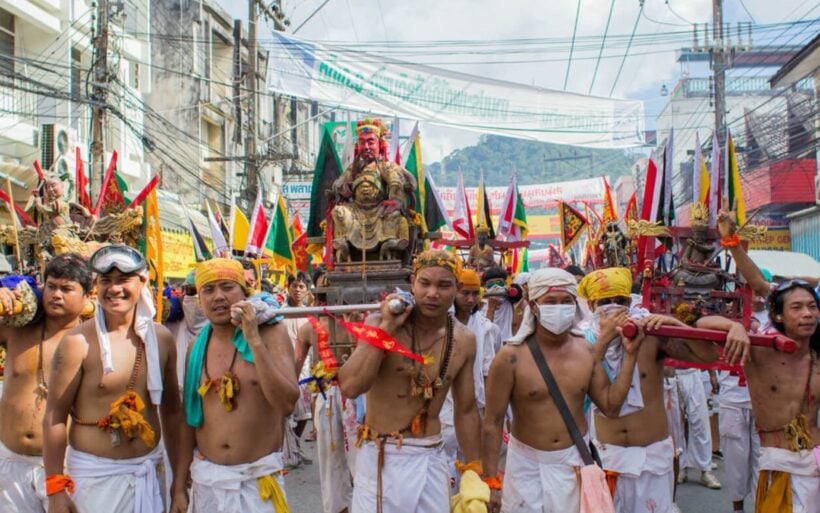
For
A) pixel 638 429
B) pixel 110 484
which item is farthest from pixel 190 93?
pixel 110 484

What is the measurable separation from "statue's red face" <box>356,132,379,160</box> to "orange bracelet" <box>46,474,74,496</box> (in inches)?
190

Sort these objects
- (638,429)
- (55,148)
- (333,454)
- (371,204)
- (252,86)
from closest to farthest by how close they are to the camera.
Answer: (638,429), (333,454), (371,204), (55,148), (252,86)

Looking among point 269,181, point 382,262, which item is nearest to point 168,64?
point 269,181

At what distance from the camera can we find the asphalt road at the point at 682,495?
7.94m

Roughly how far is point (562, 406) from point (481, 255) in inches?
304

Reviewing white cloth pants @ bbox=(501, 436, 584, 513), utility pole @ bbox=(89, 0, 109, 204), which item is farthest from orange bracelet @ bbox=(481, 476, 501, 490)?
utility pole @ bbox=(89, 0, 109, 204)

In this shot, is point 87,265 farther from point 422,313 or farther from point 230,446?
point 422,313

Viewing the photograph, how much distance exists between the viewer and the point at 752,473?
729cm

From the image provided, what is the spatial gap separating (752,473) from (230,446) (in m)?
4.77

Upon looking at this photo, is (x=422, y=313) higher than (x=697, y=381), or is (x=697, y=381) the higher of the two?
(x=422, y=313)

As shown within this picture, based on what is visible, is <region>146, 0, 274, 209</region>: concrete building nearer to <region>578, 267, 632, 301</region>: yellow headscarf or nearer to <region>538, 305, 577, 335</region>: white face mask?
<region>578, 267, 632, 301</region>: yellow headscarf

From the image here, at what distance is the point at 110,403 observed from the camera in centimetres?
446

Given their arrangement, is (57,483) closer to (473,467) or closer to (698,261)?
(473,467)

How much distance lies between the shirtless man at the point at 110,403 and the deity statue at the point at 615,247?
896cm
